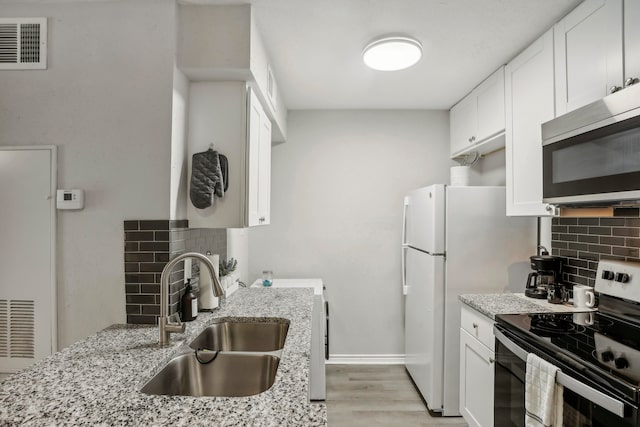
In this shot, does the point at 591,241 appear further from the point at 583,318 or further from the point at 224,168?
the point at 224,168

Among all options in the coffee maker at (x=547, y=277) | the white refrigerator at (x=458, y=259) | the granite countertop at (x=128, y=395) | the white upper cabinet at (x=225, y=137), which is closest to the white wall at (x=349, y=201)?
the white refrigerator at (x=458, y=259)

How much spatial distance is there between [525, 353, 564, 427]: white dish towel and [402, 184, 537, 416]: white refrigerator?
1.09m

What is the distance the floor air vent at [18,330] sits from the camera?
1745 mm

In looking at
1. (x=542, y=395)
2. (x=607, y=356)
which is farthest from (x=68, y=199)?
(x=607, y=356)

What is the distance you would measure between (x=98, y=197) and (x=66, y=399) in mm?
984

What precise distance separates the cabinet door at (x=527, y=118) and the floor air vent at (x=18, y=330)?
2.67 metres

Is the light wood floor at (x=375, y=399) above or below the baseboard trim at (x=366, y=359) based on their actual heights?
below

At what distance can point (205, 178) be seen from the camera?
5.89ft

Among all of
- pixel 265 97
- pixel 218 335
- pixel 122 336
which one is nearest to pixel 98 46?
pixel 265 97

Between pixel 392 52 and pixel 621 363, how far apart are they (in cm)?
183

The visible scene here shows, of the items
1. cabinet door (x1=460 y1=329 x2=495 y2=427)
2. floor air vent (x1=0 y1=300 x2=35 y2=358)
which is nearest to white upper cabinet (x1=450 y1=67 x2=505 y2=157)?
cabinet door (x1=460 y1=329 x2=495 y2=427)

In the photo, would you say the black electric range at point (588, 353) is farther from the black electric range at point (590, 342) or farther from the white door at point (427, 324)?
the white door at point (427, 324)

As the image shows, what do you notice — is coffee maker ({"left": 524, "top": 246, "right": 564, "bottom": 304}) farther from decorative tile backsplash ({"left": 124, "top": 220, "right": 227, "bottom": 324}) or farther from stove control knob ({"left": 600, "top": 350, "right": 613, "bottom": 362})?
decorative tile backsplash ({"left": 124, "top": 220, "right": 227, "bottom": 324})

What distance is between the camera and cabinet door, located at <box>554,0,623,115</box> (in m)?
1.54
